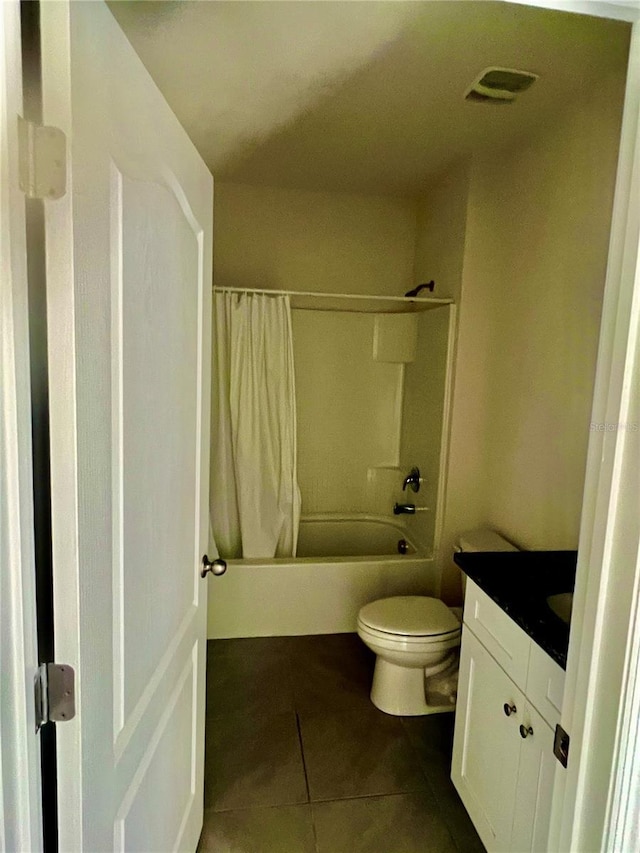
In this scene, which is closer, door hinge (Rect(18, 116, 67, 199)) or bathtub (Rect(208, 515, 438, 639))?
door hinge (Rect(18, 116, 67, 199))

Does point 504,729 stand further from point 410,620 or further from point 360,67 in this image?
point 360,67

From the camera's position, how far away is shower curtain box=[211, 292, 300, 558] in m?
2.93

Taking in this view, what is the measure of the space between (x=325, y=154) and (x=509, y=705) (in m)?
2.45

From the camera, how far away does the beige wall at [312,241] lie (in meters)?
3.34

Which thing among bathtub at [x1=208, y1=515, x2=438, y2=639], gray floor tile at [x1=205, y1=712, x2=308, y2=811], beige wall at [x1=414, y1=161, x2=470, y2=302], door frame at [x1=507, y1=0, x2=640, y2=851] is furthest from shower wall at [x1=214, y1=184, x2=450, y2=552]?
door frame at [x1=507, y1=0, x2=640, y2=851]

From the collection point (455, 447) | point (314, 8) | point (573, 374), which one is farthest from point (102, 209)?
point (455, 447)

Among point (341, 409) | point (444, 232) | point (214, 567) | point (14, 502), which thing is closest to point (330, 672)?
point (214, 567)

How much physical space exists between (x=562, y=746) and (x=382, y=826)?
1.07 m

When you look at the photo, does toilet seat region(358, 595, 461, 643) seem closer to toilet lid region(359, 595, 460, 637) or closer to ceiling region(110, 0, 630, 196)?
toilet lid region(359, 595, 460, 637)

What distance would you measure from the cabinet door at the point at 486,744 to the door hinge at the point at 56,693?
111cm

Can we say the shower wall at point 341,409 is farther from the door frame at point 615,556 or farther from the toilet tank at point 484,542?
the door frame at point 615,556

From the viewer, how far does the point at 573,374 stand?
196 centimetres

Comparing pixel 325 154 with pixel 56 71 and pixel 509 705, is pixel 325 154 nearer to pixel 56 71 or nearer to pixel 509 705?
pixel 56 71

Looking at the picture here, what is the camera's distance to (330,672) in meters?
2.59
